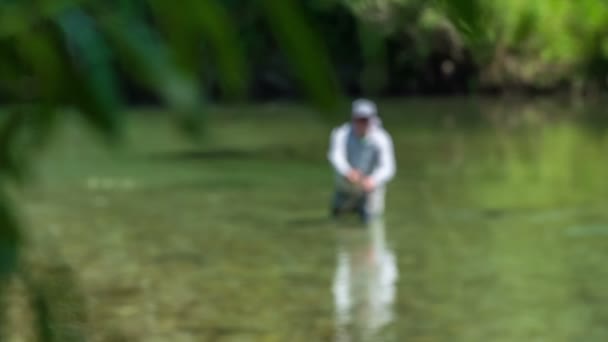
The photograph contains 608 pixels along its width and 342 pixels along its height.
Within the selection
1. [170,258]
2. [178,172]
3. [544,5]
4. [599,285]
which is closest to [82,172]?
[178,172]

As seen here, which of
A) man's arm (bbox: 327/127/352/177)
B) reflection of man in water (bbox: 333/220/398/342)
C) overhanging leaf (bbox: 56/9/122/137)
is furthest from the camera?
man's arm (bbox: 327/127/352/177)

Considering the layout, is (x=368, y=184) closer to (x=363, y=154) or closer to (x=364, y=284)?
(x=363, y=154)

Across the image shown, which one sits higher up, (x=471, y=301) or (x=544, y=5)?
(x=544, y=5)

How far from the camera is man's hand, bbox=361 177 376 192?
508 inches

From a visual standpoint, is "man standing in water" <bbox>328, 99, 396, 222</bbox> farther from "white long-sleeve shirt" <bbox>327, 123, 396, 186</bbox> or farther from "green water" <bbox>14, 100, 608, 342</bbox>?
"green water" <bbox>14, 100, 608, 342</bbox>

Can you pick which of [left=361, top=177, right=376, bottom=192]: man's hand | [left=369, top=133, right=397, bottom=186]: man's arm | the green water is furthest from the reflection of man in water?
[left=369, top=133, right=397, bottom=186]: man's arm

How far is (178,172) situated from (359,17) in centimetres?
1781

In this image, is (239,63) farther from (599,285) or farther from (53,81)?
(599,285)

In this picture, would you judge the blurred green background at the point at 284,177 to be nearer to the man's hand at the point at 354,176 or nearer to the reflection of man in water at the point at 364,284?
the reflection of man in water at the point at 364,284

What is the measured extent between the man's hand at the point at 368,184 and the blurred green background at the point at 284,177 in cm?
41

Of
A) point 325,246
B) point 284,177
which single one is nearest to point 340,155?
point 325,246

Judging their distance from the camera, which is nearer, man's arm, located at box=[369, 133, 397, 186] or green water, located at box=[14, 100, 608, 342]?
green water, located at box=[14, 100, 608, 342]

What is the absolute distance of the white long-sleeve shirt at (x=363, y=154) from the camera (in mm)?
12797

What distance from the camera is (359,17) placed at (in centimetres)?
86
